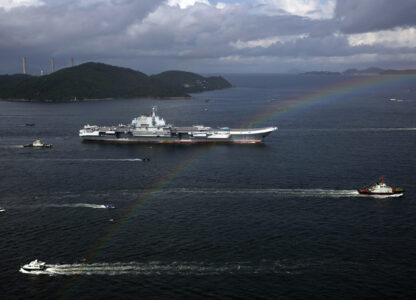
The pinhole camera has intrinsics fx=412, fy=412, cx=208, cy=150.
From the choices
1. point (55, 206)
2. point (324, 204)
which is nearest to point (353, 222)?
point (324, 204)

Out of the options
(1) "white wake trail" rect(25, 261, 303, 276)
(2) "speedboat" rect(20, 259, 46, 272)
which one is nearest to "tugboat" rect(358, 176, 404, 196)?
(1) "white wake trail" rect(25, 261, 303, 276)

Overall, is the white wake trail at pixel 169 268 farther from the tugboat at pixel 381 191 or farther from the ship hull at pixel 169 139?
the ship hull at pixel 169 139

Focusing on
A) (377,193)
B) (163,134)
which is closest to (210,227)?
(377,193)

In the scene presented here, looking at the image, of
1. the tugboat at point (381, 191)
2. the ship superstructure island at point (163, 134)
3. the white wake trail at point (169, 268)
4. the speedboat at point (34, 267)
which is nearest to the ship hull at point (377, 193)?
the tugboat at point (381, 191)

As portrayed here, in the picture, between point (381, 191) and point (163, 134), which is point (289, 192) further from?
point (163, 134)

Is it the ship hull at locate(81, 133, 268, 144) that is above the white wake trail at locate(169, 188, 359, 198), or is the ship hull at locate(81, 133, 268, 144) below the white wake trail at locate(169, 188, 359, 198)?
above

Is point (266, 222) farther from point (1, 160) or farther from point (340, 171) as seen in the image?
point (1, 160)

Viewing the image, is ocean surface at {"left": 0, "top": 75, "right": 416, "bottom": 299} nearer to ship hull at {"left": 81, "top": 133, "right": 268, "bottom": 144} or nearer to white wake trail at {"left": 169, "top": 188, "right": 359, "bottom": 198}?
white wake trail at {"left": 169, "top": 188, "right": 359, "bottom": 198}
